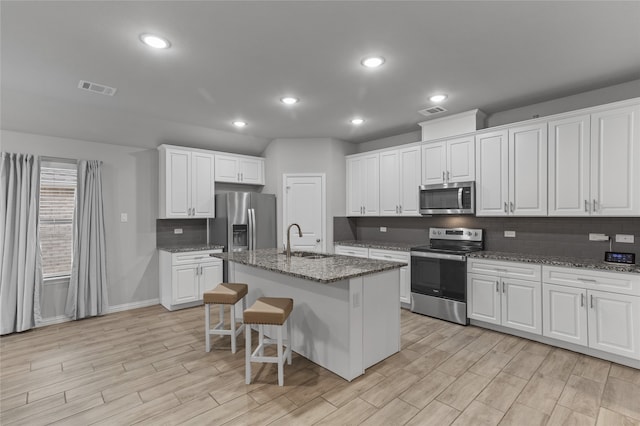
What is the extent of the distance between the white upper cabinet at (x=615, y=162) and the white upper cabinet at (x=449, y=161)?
4.09 ft

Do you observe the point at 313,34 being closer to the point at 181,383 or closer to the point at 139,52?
the point at 139,52

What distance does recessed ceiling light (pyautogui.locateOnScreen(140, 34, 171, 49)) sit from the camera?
239cm

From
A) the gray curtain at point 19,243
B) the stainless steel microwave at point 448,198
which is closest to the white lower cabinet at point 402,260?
the stainless steel microwave at point 448,198

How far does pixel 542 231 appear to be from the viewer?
12.7 ft

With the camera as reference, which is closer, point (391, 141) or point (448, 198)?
point (448, 198)

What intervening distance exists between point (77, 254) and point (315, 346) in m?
3.64

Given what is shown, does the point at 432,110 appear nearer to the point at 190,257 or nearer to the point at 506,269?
the point at 506,269

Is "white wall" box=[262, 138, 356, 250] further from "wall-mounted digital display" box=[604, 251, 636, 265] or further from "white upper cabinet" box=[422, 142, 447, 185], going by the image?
"wall-mounted digital display" box=[604, 251, 636, 265]

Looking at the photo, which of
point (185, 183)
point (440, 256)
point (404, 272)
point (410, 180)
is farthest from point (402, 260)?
point (185, 183)

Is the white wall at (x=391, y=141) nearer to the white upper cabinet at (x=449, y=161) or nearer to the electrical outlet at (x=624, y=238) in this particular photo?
the white upper cabinet at (x=449, y=161)

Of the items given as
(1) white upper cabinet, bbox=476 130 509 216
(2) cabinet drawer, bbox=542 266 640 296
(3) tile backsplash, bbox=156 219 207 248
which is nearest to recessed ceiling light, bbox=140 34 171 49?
(3) tile backsplash, bbox=156 219 207 248

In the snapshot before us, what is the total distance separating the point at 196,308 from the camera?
4.86 metres

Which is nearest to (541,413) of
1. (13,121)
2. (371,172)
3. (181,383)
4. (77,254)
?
(181,383)

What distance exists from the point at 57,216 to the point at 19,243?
0.53 metres
